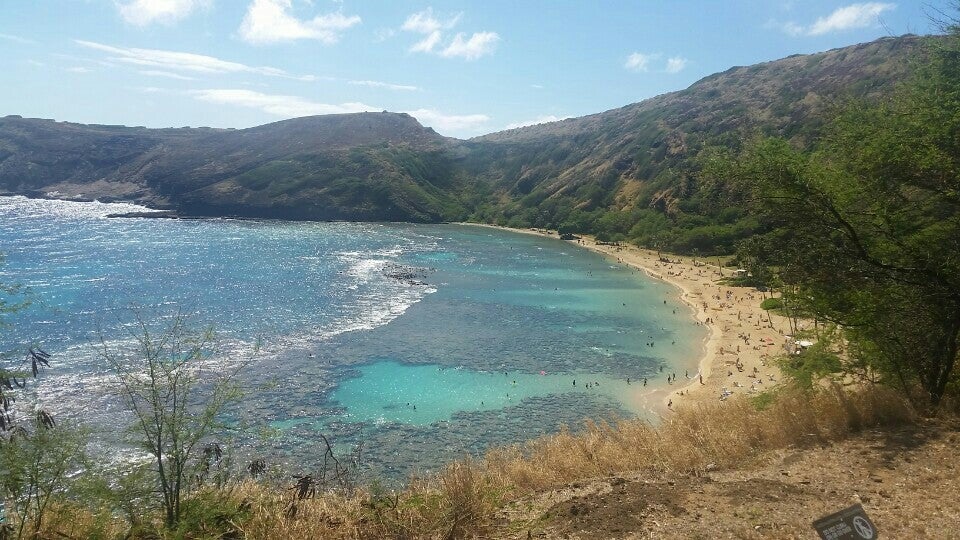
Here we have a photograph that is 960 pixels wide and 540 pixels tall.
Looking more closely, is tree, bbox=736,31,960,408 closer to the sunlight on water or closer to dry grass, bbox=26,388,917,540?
dry grass, bbox=26,388,917,540

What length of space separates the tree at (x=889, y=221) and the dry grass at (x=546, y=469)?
167 centimetres

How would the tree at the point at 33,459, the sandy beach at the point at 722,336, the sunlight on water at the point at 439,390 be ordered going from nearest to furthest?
the tree at the point at 33,459
the sunlight on water at the point at 439,390
the sandy beach at the point at 722,336

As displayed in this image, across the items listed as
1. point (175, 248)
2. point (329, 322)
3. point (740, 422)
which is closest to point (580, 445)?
point (740, 422)

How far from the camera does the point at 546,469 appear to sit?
46.3 feet

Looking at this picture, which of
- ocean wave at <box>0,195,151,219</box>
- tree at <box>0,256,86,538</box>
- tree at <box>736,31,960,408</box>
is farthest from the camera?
ocean wave at <box>0,195,151,219</box>

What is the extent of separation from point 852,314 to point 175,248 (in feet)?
341

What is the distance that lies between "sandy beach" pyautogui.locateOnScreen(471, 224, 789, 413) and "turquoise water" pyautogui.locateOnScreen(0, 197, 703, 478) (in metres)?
1.93

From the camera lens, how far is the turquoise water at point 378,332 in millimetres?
32375

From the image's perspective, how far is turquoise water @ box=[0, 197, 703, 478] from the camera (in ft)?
106

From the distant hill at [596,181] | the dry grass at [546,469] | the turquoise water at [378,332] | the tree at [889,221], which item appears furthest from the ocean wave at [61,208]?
the tree at [889,221]

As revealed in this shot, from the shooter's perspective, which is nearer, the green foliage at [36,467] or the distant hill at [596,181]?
the green foliage at [36,467]

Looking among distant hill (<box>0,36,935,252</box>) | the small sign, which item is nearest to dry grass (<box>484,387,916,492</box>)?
the small sign

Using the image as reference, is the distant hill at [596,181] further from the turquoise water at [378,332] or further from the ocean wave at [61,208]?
the turquoise water at [378,332]

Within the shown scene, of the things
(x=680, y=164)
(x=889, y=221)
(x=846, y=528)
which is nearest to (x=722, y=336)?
(x=889, y=221)
